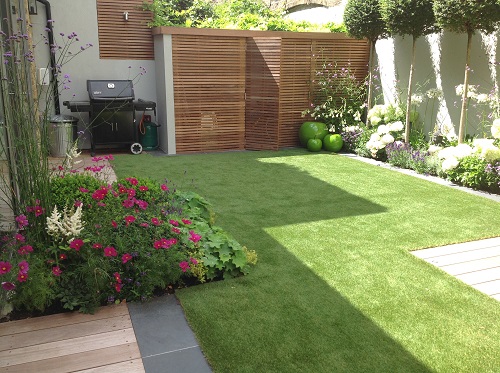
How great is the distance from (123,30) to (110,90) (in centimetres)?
142

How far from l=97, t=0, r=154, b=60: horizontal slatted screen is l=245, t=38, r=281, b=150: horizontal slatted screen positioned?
6.82 ft

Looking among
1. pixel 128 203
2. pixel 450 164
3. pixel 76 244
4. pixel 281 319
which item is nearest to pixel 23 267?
pixel 76 244

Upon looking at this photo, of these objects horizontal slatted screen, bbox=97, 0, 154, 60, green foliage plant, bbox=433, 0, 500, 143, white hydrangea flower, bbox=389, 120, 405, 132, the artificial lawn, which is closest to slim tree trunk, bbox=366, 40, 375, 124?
white hydrangea flower, bbox=389, 120, 405, 132

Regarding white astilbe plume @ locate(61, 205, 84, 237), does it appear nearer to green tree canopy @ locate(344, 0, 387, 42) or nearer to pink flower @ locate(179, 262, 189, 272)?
pink flower @ locate(179, 262, 189, 272)

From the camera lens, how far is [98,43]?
28.5 ft

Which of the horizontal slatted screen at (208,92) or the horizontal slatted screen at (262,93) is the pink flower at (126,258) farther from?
the horizontal slatted screen at (262,93)

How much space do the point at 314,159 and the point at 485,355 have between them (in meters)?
5.66

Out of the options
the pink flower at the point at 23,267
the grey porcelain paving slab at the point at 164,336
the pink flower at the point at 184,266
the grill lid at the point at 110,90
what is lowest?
the grey porcelain paving slab at the point at 164,336

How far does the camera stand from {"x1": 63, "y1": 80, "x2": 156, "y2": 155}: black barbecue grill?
7.98 m

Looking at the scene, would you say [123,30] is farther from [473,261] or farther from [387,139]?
[473,261]

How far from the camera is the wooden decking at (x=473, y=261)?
140 inches

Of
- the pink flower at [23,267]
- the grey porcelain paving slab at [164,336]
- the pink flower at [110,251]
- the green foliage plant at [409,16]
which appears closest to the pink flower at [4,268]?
the pink flower at [23,267]

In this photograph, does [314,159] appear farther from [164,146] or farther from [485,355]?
[485,355]

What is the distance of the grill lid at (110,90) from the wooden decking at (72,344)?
5641 mm
